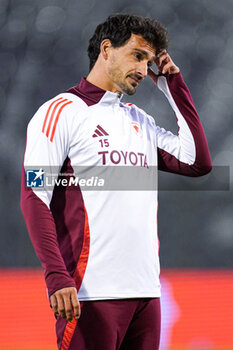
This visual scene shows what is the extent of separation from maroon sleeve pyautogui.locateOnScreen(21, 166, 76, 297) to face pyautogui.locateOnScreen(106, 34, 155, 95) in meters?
0.42

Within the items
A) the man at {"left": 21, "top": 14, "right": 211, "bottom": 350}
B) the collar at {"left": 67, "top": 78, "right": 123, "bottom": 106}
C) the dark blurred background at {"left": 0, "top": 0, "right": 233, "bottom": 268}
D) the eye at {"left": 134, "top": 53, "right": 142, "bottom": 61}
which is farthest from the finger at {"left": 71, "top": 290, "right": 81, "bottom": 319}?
the dark blurred background at {"left": 0, "top": 0, "right": 233, "bottom": 268}

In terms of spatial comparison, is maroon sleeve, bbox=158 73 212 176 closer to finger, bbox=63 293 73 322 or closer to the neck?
the neck

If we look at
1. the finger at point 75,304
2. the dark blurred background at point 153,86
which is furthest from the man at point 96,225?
the dark blurred background at point 153,86

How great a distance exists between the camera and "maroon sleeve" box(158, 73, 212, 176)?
1.63 m

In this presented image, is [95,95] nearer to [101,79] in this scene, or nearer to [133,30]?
[101,79]

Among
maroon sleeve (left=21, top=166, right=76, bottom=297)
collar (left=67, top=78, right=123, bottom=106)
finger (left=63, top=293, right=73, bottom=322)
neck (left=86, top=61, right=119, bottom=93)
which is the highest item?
neck (left=86, top=61, right=119, bottom=93)

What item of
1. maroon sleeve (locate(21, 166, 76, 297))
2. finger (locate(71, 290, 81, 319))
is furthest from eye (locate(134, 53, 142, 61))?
finger (locate(71, 290, 81, 319))

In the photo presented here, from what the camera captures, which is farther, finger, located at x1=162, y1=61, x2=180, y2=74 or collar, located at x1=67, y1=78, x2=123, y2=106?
finger, located at x1=162, y1=61, x2=180, y2=74

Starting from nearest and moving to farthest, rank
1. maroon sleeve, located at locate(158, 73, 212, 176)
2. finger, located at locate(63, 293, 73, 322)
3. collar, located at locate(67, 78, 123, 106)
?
finger, located at locate(63, 293, 73, 322) < collar, located at locate(67, 78, 123, 106) < maroon sleeve, located at locate(158, 73, 212, 176)

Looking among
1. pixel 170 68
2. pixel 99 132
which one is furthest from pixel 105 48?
pixel 99 132

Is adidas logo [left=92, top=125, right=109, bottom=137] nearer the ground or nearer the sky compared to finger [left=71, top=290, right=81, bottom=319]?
nearer the sky

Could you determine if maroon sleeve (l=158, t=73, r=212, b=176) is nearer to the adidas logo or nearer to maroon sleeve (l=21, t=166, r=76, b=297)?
the adidas logo

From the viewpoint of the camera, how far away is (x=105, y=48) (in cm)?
163

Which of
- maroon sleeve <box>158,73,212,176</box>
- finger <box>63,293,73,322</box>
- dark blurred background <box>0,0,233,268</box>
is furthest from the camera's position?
dark blurred background <box>0,0,233,268</box>
